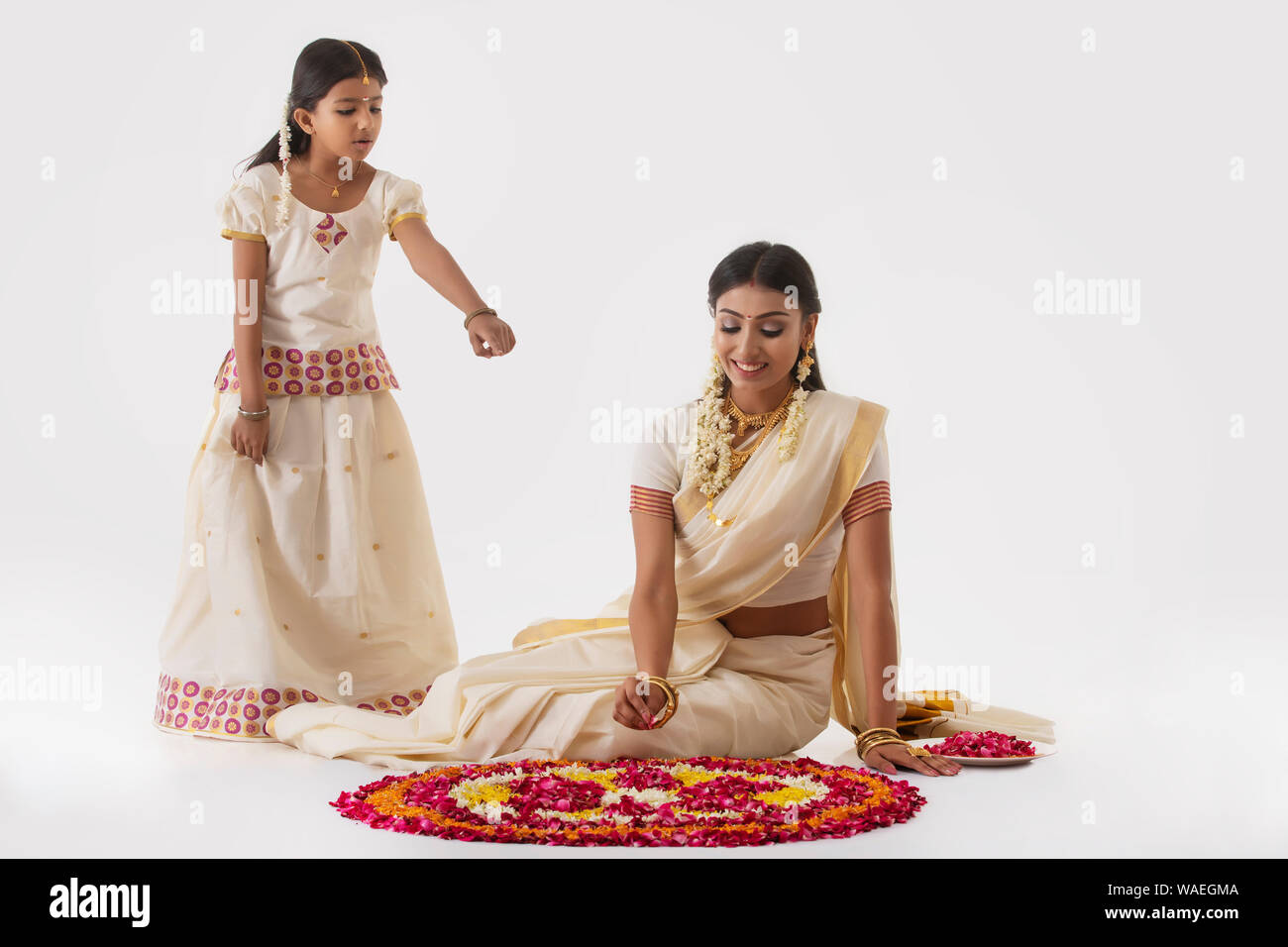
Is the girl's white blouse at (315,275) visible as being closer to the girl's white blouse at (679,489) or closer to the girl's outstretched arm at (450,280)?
the girl's outstretched arm at (450,280)

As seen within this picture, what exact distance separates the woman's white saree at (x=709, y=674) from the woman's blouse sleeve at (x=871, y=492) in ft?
0.10

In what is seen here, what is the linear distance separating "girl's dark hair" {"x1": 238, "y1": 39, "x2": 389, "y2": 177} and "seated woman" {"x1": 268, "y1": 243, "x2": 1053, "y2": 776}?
127cm

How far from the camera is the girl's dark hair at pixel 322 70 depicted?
4621 mm

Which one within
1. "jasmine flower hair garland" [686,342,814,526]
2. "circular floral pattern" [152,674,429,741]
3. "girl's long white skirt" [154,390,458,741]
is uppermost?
"jasmine flower hair garland" [686,342,814,526]

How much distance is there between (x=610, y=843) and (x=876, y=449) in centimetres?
149

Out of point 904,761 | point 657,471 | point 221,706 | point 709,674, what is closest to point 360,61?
point 657,471

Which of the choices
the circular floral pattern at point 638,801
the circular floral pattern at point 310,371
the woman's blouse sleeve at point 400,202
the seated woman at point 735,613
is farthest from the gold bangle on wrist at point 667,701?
the woman's blouse sleeve at point 400,202

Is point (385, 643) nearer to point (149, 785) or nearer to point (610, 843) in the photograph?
point (149, 785)

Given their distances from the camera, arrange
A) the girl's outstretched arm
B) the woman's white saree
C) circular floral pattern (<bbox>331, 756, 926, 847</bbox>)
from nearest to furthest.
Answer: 1. circular floral pattern (<bbox>331, 756, 926, 847</bbox>)
2. the woman's white saree
3. the girl's outstretched arm

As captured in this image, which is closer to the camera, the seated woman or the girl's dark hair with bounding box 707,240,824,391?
the seated woman

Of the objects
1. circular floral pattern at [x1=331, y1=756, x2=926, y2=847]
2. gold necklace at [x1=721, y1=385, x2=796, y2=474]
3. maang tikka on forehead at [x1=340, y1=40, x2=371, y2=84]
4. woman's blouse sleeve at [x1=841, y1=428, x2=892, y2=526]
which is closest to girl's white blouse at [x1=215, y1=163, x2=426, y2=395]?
maang tikka on forehead at [x1=340, y1=40, x2=371, y2=84]

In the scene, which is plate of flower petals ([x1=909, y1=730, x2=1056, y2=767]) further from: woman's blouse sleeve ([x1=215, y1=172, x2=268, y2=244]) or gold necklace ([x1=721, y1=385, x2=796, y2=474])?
woman's blouse sleeve ([x1=215, y1=172, x2=268, y2=244])

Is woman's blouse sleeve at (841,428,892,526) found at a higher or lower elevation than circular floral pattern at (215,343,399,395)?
lower

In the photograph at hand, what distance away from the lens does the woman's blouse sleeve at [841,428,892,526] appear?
14.1ft
